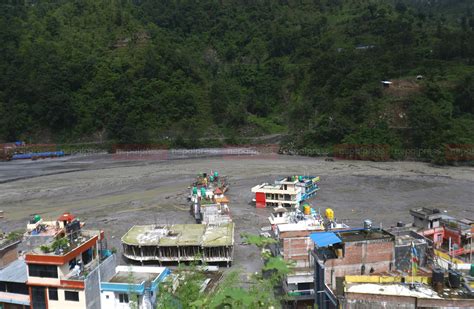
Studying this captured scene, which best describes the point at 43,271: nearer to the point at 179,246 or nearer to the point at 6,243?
the point at 6,243

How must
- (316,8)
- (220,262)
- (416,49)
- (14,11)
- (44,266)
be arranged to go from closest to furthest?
1. (44,266)
2. (220,262)
3. (416,49)
4. (14,11)
5. (316,8)

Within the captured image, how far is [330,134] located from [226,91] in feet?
91.5

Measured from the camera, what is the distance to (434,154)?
57.8m

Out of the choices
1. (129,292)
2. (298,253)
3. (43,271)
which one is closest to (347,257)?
(298,253)

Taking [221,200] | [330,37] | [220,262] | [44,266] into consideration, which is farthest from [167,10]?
[44,266]

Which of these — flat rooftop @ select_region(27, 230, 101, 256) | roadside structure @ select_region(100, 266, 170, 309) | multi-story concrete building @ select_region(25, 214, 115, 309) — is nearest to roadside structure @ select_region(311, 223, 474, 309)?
roadside structure @ select_region(100, 266, 170, 309)

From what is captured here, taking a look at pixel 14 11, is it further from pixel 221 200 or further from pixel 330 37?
pixel 221 200

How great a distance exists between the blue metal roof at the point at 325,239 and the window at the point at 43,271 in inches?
356

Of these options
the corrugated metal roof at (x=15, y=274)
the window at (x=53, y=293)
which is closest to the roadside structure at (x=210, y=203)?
the corrugated metal roof at (x=15, y=274)

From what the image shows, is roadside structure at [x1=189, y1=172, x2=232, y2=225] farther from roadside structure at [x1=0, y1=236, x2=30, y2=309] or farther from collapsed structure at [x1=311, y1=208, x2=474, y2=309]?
roadside structure at [x1=0, y1=236, x2=30, y2=309]

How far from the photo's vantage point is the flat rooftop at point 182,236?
2573cm

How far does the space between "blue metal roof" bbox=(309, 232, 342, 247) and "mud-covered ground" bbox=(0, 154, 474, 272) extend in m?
9.08

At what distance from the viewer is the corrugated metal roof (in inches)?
653

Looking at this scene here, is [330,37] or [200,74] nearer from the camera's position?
[200,74]
